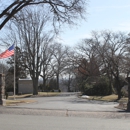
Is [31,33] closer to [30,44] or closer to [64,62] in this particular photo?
[30,44]

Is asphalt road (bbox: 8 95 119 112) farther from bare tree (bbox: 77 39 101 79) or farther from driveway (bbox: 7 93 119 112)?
bare tree (bbox: 77 39 101 79)

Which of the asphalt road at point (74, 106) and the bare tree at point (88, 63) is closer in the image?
the asphalt road at point (74, 106)

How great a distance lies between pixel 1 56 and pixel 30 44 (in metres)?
28.3

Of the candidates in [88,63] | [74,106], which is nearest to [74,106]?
[74,106]

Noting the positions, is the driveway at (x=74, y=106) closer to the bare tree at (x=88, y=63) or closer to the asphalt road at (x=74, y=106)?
the asphalt road at (x=74, y=106)

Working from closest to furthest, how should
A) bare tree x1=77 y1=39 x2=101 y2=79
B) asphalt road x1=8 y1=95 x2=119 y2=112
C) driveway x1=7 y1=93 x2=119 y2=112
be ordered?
driveway x1=7 y1=93 x2=119 y2=112, asphalt road x1=8 y1=95 x2=119 y2=112, bare tree x1=77 y1=39 x2=101 y2=79

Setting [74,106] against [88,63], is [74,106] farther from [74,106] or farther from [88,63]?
[88,63]

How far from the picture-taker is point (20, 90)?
6944 cm

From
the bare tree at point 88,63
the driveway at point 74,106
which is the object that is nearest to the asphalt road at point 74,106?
the driveway at point 74,106

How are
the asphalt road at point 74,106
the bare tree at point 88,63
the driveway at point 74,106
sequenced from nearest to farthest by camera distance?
the driveway at point 74,106
the asphalt road at point 74,106
the bare tree at point 88,63

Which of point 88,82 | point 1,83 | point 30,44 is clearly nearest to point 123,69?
point 88,82

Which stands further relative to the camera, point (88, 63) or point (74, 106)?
point (88, 63)

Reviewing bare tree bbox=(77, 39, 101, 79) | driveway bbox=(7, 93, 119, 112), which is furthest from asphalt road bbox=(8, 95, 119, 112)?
bare tree bbox=(77, 39, 101, 79)

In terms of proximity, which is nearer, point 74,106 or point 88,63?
point 74,106
